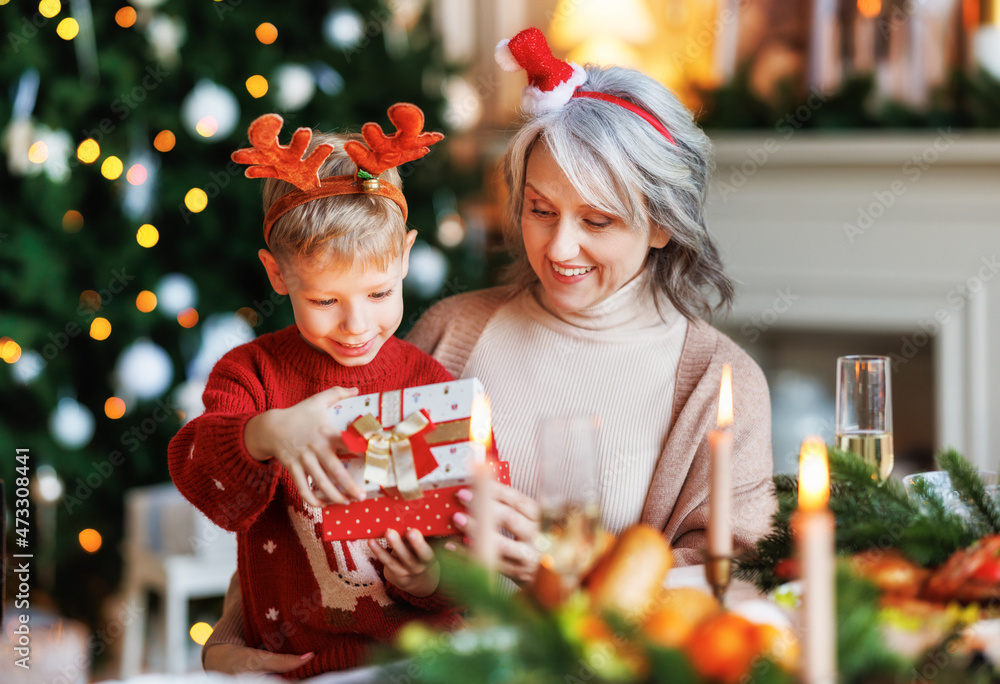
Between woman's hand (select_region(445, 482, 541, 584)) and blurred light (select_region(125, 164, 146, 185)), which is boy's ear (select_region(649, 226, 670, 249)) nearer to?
woman's hand (select_region(445, 482, 541, 584))

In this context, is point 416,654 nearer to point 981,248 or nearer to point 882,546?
point 882,546

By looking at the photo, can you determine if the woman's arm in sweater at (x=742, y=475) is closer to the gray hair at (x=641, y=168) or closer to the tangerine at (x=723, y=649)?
the gray hair at (x=641, y=168)

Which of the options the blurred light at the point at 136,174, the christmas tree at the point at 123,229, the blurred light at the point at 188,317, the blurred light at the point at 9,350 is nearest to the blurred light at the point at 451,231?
the christmas tree at the point at 123,229

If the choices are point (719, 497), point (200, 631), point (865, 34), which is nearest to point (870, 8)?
point (865, 34)

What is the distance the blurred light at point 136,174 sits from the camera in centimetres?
258

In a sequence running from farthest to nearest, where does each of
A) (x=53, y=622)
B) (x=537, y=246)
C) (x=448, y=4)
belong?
(x=448, y=4) → (x=53, y=622) → (x=537, y=246)

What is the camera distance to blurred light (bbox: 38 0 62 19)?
2.49m

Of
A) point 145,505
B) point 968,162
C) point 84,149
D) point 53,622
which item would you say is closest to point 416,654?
point 145,505

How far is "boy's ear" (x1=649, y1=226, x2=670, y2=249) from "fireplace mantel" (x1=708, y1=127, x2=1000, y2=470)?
5.50 ft

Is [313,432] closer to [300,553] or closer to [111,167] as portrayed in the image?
[300,553]

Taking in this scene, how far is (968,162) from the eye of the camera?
288 centimetres

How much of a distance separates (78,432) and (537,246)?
1.65 m

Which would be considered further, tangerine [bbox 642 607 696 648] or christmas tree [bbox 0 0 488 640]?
christmas tree [bbox 0 0 488 640]

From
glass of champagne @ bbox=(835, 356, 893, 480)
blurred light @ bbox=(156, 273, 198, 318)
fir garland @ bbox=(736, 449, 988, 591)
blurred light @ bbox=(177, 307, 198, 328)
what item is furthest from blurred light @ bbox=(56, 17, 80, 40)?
fir garland @ bbox=(736, 449, 988, 591)
